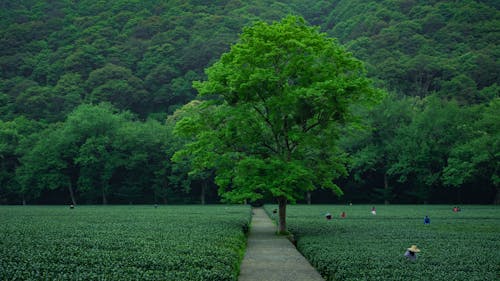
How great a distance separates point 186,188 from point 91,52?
5652cm

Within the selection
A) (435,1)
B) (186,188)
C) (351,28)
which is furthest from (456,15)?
(186,188)

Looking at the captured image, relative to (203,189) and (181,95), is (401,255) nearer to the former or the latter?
(203,189)

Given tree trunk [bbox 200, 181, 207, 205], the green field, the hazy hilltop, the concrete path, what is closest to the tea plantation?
the concrete path

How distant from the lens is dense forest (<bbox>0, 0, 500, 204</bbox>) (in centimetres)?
6750

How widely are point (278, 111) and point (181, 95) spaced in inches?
3156

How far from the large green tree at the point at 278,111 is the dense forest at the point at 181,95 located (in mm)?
37893

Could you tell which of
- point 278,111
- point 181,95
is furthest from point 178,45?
point 278,111

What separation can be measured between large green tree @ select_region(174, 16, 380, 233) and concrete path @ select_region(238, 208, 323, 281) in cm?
324

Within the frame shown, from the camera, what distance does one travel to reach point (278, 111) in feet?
87.9

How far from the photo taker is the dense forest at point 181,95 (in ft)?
221

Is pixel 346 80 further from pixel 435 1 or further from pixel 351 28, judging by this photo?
pixel 435 1

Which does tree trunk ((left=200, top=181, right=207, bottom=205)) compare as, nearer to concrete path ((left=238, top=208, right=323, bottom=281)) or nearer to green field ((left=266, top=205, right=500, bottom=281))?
green field ((left=266, top=205, right=500, bottom=281))

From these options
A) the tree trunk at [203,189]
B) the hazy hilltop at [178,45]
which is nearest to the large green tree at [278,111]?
the tree trunk at [203,189]

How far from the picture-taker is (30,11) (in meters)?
134
